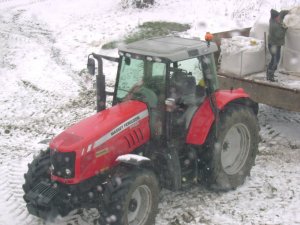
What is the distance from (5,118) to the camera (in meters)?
8.59

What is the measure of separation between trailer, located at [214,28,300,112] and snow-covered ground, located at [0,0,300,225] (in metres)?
0.72

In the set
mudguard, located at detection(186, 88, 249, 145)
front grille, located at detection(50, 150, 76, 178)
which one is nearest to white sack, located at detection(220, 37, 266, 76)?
mudguard, located at detection(186, 88, 249, 145)

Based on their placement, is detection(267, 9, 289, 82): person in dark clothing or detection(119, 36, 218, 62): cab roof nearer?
detection(119, 36, 218, 62): cab roof

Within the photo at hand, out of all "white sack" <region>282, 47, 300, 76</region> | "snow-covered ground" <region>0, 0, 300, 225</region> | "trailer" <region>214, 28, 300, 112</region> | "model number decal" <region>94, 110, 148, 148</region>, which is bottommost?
"snow-covered ground" <region>0, 0, 300, 225</region>

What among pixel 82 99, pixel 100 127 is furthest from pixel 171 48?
pixel 82 99

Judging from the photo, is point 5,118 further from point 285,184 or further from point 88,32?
point 88,32

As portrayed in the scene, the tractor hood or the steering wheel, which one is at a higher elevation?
the steering wheel

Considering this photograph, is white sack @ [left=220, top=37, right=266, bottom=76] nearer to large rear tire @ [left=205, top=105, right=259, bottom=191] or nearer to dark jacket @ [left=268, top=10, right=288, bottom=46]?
dark jacket @ [left=268, top=10, right=288, bottom=46]

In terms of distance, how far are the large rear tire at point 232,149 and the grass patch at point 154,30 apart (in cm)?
768

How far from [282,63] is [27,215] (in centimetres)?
500

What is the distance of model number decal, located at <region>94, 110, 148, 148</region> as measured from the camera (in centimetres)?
453

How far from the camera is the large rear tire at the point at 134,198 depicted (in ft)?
14.0

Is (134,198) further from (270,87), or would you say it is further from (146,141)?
(270,87)

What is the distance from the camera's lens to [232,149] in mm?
5938
